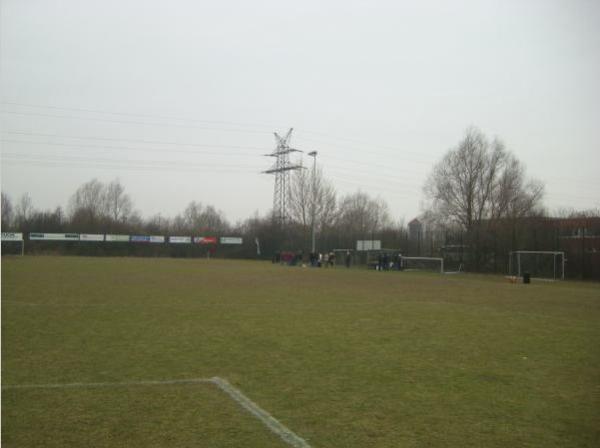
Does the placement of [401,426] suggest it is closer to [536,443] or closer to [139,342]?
[536,443]

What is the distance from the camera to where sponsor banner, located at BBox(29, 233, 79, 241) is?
230 ft

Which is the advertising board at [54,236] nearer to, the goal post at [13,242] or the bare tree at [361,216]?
the goal post at [13,242]

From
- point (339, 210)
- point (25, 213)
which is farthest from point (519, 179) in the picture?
point (25, 213)

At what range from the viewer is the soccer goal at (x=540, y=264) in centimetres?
3325

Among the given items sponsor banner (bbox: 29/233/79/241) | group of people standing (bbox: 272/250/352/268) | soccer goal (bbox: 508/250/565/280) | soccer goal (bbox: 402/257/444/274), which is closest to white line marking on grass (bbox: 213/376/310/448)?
soccer goal (bbox: 508/250/565/280)

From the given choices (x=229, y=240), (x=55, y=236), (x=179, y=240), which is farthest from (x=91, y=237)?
(x=229, y=240)

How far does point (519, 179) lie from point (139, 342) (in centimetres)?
4845

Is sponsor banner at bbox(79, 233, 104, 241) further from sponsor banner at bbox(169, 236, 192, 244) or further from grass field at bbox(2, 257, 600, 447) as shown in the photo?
grass field at bbox(2, 257, 600, 447)

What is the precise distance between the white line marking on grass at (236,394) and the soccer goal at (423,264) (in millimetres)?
36166

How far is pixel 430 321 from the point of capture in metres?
13.0

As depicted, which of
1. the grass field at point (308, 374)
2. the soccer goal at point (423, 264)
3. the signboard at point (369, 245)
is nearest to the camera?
the grass field at point (308, 374)

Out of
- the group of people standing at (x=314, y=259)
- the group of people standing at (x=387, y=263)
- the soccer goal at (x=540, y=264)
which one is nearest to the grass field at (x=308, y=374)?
the soccer goal at (x=540, y=264)

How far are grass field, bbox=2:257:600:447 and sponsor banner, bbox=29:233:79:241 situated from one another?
6142 cm

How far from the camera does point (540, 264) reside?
112ft
